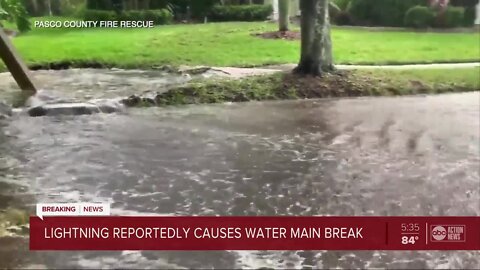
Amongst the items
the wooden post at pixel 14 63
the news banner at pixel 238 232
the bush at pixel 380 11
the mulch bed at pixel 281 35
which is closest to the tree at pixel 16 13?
the wooden post at pixel 14 63

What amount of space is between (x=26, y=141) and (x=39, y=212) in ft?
2.32

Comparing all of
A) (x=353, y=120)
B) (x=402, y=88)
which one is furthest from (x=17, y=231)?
(x=402, y=88)

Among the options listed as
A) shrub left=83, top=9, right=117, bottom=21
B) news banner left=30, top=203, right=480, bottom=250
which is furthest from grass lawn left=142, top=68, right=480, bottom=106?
news banner left=30, top=203, right=480, bottom=250

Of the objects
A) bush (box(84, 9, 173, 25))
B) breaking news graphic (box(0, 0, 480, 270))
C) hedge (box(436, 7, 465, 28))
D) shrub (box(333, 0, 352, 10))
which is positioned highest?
bush (box(84, 9, 173, 25))

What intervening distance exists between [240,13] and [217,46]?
0.20m

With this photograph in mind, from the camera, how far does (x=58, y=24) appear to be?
2.06 metres

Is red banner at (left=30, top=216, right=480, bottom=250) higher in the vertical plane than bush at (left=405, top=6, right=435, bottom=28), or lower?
lower

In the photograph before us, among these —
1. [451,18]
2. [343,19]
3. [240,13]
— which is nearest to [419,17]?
[451,18]

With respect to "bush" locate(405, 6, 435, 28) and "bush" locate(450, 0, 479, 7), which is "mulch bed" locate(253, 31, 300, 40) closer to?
"bush" locate(405, 6, 435, 28)

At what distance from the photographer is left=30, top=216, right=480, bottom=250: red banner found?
71.1 inches

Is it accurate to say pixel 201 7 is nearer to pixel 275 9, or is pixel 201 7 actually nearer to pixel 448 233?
pixel 275 9

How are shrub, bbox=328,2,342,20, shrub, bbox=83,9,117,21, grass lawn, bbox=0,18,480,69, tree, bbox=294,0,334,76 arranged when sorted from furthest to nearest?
shrub, bbox=328,2,342,20, tree, bbox=294,0,334,76, grass lawn, bbox=0,18,480,69, shrub, bbox=83,9,117,21

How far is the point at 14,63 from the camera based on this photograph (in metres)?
2.54

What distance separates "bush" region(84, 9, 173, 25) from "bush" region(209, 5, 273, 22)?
0.76 ft
